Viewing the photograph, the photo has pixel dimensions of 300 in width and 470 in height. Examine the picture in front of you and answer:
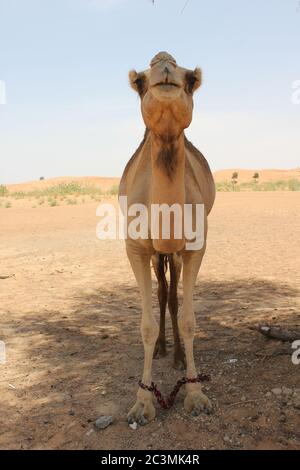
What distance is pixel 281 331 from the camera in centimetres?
482

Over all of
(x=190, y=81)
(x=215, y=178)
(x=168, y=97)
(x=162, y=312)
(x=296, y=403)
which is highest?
(x=215, y=178)

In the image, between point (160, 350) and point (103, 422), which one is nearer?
point (103, 422)

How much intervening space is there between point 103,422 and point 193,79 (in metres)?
2.48

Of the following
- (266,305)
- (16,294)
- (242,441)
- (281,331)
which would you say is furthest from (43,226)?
(242,441)

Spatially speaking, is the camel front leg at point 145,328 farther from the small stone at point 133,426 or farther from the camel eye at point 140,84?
the camel eye at point 140,84

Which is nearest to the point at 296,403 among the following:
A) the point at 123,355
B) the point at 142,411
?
the point at 142,411

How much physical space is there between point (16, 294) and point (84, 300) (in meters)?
1.26

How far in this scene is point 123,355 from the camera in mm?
4941

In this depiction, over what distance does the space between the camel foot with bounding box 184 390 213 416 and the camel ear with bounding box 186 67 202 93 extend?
2246 millimetres

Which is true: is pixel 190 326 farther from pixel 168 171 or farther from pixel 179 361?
pixel 168 171

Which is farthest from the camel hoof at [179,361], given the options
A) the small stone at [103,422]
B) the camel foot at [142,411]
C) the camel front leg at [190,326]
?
the small stone at [103,422]

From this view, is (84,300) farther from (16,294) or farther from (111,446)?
(111,446)

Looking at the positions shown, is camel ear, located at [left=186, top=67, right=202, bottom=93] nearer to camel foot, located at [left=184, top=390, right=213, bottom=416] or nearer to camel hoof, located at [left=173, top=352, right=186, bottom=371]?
camel foot, located at [left=184, top=390, right=213, bottom=416]

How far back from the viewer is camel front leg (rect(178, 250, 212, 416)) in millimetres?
3706
